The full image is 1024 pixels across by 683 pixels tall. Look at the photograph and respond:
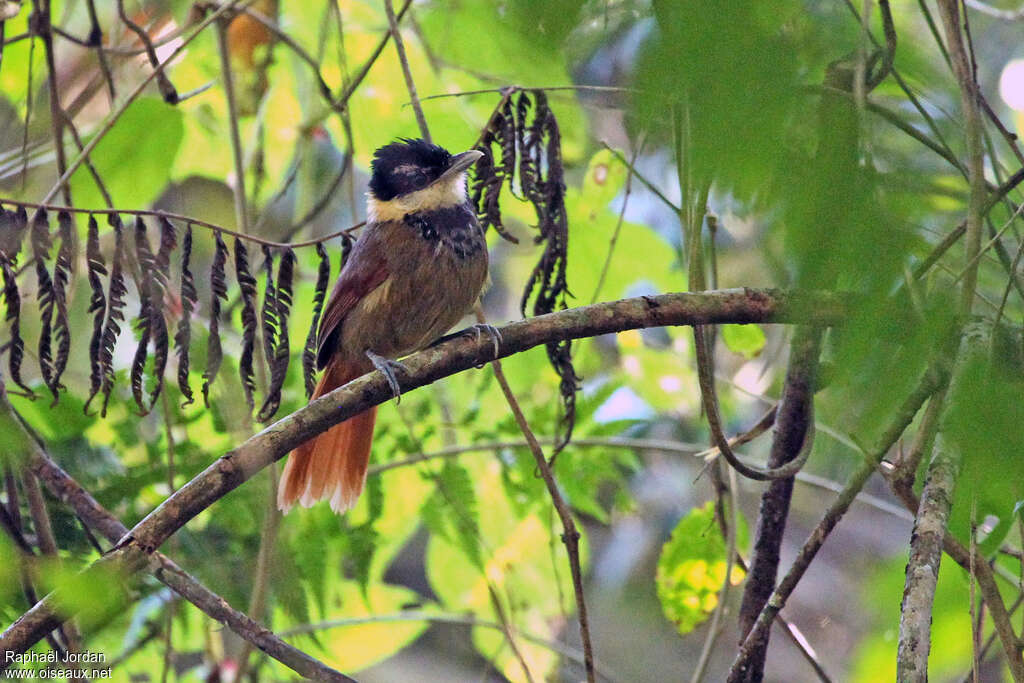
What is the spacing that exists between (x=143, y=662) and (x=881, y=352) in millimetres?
3055

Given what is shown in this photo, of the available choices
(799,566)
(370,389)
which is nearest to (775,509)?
(799,566)

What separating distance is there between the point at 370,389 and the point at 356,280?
1.18m

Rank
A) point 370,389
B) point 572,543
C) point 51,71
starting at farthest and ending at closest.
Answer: point 51,71 → point 572,543 → point 370,389

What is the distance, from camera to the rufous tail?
2998 mm

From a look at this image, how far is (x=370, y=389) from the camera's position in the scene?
6.55 ft

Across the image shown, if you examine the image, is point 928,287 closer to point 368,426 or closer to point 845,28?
point 845,28

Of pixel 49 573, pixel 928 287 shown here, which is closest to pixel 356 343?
pixel 49 573

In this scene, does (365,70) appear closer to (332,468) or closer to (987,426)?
(332,468)

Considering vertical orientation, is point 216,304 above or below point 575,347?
below

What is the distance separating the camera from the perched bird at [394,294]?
9.91 ft

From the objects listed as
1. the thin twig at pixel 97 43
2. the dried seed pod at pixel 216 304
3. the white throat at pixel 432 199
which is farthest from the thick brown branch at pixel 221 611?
the white throat at pixel 432 199

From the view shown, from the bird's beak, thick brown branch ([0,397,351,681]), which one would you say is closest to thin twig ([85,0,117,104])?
the bird's beak

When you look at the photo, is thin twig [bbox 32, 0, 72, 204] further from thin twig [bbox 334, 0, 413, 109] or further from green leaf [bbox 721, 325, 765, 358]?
green leaf [bbox 721, 325, 765, 358]

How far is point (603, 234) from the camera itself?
3.31m
